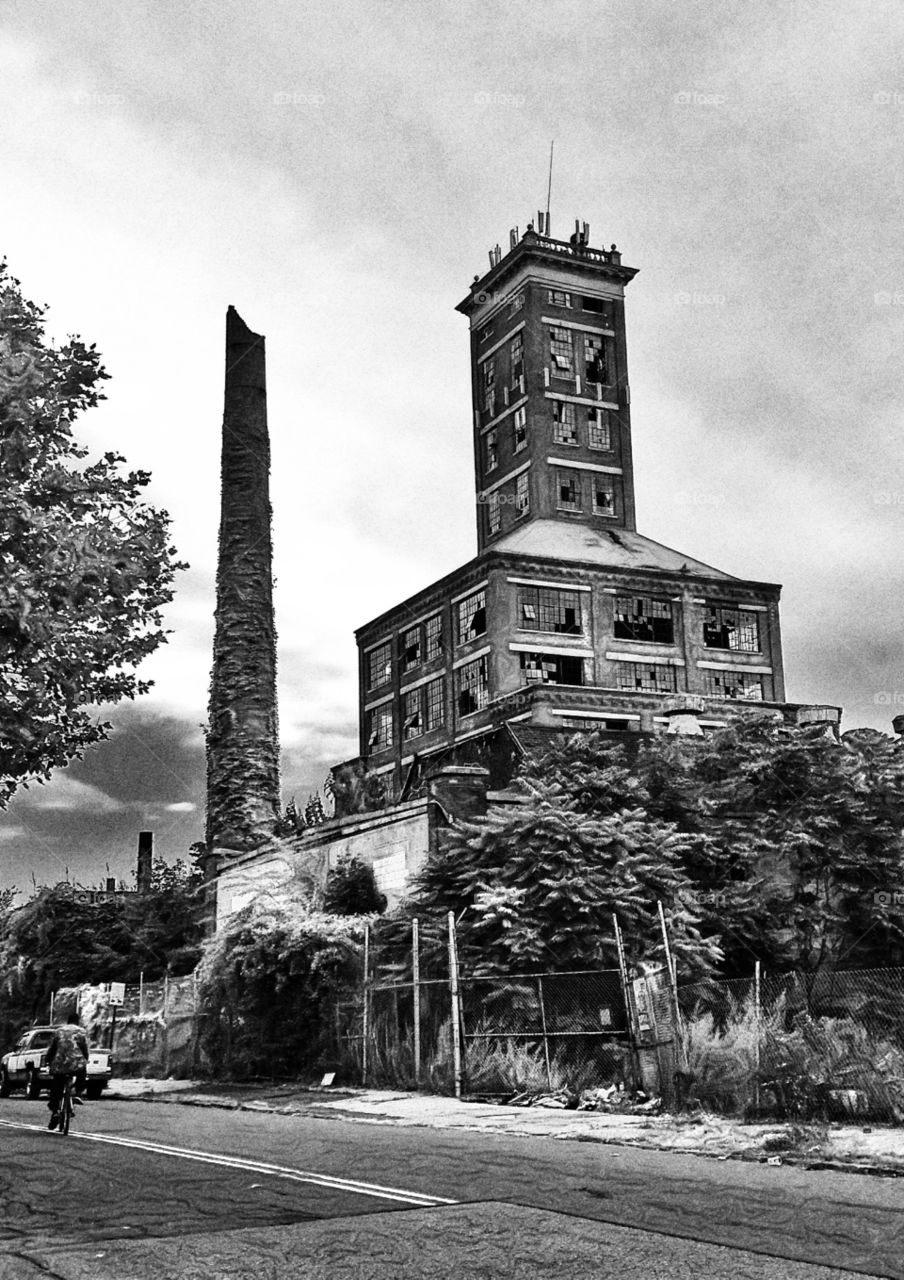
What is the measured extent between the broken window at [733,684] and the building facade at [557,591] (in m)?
0.09

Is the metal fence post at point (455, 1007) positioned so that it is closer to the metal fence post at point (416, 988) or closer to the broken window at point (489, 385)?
the metal fence post at point (416, 988)

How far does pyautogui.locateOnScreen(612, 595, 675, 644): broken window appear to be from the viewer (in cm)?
6579

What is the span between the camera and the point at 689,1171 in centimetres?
1355

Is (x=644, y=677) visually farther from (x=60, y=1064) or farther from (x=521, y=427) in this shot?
(x=60, y=1064)

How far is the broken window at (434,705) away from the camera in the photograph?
67.8m

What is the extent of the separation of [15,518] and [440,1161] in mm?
8284

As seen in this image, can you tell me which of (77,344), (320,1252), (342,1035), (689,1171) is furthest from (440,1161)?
(342,1035)

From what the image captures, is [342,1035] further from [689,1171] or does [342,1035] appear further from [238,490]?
[238,490]

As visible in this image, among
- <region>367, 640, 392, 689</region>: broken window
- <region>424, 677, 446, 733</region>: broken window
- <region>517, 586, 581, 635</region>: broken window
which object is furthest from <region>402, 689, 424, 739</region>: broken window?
<region>517, 586, 581, 635</region>: broken window

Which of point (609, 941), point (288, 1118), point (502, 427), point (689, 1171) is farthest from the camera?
point (502, 427)

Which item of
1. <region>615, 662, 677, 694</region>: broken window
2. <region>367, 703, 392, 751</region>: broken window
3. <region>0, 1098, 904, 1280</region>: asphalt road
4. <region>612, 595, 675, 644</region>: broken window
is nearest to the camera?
<region>0, 1098, 904, 1280</region>: asphalt road

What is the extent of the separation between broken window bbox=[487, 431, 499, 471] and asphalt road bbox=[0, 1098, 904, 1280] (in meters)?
63.1

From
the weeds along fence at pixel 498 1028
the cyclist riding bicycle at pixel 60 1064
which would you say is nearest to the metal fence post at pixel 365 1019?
the weeds along fence at pixel 498 1028

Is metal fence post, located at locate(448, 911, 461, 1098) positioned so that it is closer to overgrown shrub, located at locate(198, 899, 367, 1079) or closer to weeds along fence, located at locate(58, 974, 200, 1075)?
overgrown shrub, located at locate(198, 899, 367, 1079)
